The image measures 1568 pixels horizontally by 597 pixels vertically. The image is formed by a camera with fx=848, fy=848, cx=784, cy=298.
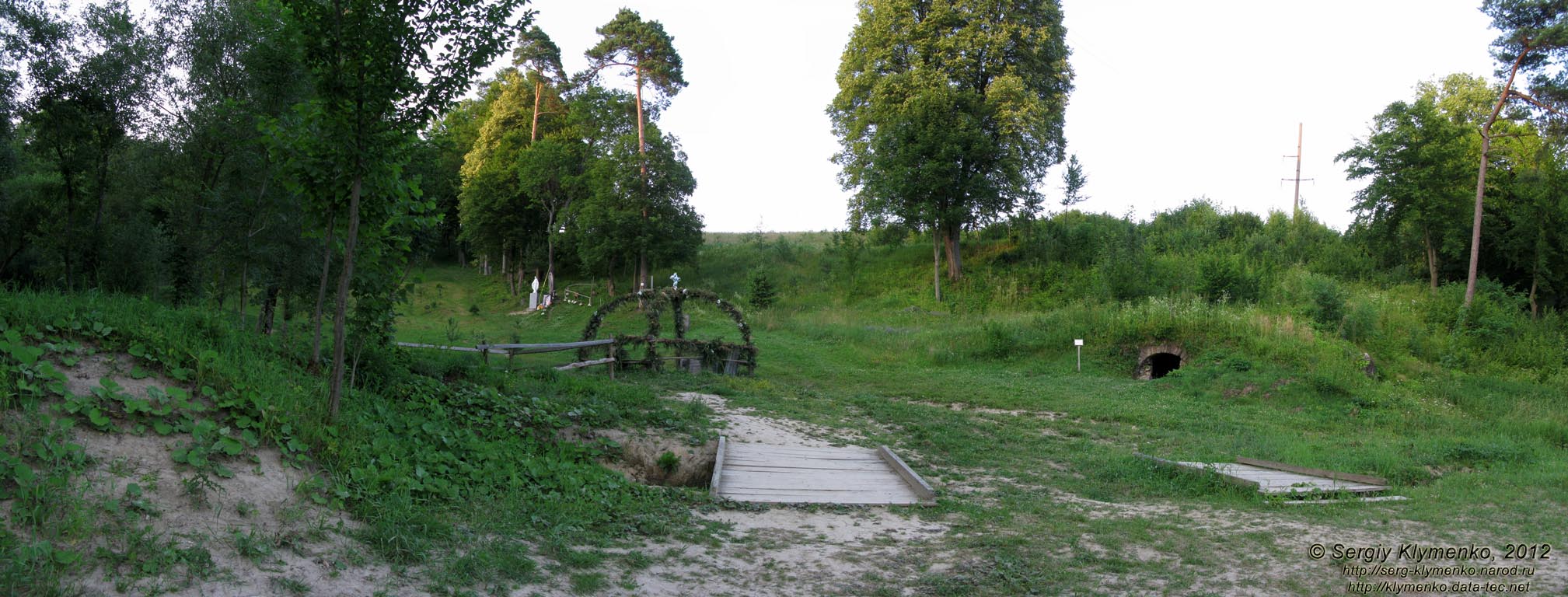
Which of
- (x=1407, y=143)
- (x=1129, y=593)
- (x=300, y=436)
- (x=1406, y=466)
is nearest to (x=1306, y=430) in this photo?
(x=1406, y=466)

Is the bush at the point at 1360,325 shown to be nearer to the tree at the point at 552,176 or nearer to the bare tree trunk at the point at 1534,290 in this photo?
the bare tree trunk at the point at 1534,290

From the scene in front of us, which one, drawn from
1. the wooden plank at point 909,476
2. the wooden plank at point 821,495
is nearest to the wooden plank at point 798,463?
the wooden plank at point 909,476

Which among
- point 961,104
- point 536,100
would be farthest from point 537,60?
point 961,104

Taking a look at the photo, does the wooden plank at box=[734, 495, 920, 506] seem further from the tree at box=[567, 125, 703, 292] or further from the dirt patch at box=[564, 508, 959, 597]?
the tree at box=[567, 125, 703, 292]

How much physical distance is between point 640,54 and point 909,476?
29.2 meters

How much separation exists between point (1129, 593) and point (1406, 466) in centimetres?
727

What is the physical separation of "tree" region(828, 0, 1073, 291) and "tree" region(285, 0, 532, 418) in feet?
80.0

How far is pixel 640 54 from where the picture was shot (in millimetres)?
34438

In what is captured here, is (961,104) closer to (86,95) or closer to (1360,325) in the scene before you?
(1360,325)

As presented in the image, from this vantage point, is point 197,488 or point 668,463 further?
point 668,463

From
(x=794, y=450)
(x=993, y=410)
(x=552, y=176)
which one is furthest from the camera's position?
(x=552, y=176)

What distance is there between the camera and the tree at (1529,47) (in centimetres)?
2220

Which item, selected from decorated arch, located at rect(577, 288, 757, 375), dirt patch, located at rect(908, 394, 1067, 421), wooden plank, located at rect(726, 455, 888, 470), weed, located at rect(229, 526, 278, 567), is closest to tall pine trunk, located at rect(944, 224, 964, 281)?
decorated arch, located at rect(577, 288, 757, 375)

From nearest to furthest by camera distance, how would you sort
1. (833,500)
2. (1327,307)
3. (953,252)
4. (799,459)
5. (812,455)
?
(833,500), (799,459), (812,455), (1327,307), (953,252)
